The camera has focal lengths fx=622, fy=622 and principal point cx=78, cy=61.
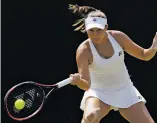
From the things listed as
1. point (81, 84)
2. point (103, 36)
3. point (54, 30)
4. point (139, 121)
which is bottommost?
point (139, 121)

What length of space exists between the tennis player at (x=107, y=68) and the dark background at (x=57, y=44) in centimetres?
106

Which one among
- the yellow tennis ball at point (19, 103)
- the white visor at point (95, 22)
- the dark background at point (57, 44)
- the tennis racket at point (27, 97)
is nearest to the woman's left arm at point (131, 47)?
the white visor at point (95, 22)

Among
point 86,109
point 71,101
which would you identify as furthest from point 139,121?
point 71,101

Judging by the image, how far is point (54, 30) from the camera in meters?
6.36

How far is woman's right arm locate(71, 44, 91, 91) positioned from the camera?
482 cm

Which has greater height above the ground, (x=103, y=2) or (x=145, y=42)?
(x=103, y=2)

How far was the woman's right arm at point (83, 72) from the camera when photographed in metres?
4.82

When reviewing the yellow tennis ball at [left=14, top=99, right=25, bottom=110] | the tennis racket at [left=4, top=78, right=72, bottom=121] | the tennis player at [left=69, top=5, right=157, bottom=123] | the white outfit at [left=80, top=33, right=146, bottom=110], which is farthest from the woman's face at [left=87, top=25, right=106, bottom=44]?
the yellow tennis ball at [left=14, top=99, right=25, bottom=110]

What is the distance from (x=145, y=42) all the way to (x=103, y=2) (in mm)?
609

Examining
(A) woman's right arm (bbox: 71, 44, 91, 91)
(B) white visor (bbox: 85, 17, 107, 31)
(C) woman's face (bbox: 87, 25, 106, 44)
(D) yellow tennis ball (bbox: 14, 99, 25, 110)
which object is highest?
(B) white visor (bbox: 85, 17, 107, 31)

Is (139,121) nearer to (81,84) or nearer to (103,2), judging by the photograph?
(81,84)

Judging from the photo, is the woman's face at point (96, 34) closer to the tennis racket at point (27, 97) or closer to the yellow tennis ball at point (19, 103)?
the tennis racket at point (27, 97)

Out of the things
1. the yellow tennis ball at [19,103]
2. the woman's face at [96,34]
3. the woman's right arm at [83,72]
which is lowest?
the yellow tennis ball at [19,103]

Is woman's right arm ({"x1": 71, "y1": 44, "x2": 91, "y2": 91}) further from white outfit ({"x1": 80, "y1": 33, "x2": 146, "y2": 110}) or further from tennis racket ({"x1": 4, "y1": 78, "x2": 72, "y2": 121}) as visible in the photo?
tennis racket ({"x1": 4, "y1": 78, "x2": 72, "y2": 121})
